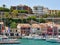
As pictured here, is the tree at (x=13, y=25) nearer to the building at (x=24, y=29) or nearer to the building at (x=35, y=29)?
the building at (x=24, y=29)

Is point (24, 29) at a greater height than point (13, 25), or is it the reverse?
point (13, 25)

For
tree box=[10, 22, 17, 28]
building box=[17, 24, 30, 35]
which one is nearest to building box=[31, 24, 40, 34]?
building box=[17, 24, 30, 35]

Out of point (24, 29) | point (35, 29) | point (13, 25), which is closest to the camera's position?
point (35, 29)

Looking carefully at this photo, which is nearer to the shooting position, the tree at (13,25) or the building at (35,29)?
the building at (35,29)

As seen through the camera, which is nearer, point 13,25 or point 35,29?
point 35,29

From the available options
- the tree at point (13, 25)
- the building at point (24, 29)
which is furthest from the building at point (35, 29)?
the tree at point (13, 25)

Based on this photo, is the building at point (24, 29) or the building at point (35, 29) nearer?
the building at point (35, 29)

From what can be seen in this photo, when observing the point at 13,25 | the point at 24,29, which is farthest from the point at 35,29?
the point at 13,25

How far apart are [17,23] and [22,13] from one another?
3442mm

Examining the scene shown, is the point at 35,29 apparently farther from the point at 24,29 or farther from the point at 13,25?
the point at 13,25

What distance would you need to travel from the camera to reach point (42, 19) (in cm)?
2698

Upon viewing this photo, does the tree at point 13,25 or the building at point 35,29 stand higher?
the tree at point 13,25

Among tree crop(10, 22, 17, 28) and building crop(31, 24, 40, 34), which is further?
tree crop(10, 22, 17, 28)

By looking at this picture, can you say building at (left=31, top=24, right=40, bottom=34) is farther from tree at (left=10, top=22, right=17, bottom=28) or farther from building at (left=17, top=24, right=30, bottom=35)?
tree at (left=10, top=22, right=17, bottom=28)
